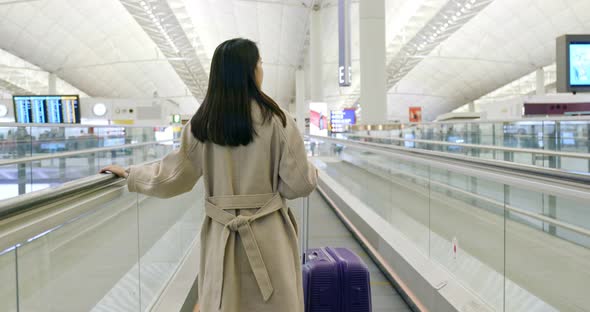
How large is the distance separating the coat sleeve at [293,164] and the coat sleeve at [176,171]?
38 centimetres

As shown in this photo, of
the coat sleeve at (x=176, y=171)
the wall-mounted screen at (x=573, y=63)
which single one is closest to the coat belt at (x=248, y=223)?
the coat sleeve at (x=176, y=171)

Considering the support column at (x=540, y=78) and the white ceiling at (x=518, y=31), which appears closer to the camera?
the white ceiling at (x=518, y=31)

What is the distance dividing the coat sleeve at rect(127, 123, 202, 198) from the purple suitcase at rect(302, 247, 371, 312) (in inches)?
51.7

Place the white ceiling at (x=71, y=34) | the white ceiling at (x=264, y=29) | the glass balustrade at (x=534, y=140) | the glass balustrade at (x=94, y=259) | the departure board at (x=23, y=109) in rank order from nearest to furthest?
1. the glass balustrade at (x=94, y=259)
2. the glass balustrade at (x=534, y=140)
3. the departure board at (x=23, y=109)
4. the white ceiling at (x=264, y=29)
5. the white ceiling at (x=71, y=34)

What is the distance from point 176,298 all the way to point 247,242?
7.02 feet

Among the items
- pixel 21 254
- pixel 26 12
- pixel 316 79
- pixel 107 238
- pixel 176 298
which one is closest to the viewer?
pixel 21 254

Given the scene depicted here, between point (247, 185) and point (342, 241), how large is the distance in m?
4.99

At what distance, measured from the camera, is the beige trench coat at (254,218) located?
90.0 inches

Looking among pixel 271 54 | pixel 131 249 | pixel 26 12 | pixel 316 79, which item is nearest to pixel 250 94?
pixel 131 249

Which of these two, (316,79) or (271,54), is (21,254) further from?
(271,54)

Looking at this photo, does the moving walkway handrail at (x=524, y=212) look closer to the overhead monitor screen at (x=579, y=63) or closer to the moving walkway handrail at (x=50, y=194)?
the moving walkway handrail at (x=50, y=194)

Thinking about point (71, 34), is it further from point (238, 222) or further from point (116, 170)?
point (238, 222)

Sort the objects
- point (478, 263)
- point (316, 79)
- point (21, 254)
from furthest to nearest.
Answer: point (316, 79)
point (478, 263)
point (21, 254)

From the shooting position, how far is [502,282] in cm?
325
